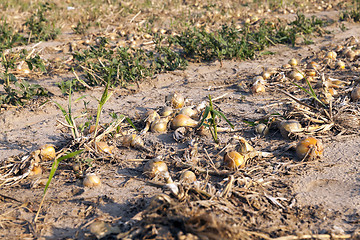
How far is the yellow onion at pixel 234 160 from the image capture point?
2322 millimetres

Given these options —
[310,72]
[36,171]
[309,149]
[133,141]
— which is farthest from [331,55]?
[36,171]

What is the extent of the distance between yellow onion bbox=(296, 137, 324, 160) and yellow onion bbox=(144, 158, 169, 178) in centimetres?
90

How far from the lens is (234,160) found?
2.33 metres

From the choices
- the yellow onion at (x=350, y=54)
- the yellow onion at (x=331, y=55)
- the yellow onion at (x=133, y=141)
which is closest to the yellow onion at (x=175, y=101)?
the yellow onion at (x=133, y=141)

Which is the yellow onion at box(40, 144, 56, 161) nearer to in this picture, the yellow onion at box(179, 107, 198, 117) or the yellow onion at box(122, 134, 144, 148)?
the yellow onion at box(122, 134, 144, 148)

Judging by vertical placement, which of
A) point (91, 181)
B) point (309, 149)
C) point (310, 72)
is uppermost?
point (309, 149)

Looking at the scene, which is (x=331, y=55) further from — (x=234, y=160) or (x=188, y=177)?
(x=188, y=177)

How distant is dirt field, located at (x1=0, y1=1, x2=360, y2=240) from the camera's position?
1.81 m

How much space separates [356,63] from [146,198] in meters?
3.34

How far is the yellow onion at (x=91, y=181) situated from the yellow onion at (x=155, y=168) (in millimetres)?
309

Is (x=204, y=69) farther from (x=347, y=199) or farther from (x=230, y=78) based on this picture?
(x=347, y=199)

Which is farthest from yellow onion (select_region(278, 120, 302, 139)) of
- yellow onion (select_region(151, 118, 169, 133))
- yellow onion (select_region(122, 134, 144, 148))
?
yellow onion (select_region(122, 134, 144, 148))

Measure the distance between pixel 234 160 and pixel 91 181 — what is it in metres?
0.92

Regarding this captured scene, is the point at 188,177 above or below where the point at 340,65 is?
above
